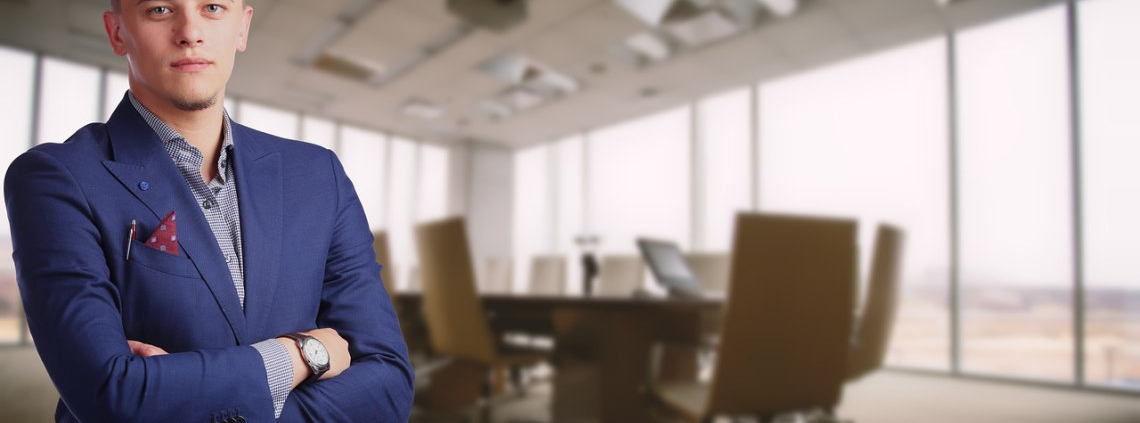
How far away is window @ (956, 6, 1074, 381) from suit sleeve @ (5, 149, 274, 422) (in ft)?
20.1

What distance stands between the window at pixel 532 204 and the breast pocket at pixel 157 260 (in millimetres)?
8818

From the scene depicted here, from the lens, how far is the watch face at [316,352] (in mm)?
714

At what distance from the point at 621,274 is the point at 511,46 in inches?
102

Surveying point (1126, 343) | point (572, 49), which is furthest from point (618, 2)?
point (1126, 343)

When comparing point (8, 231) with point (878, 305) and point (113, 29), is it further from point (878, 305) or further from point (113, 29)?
point (878, 305)

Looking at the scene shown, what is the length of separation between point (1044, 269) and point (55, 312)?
6419 mm

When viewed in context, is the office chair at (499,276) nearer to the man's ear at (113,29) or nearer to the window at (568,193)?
the window at (568,193)

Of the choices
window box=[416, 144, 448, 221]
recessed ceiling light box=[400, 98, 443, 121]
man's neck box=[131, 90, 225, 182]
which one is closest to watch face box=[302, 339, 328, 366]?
man's neck box=[131, 90, 225, 182]

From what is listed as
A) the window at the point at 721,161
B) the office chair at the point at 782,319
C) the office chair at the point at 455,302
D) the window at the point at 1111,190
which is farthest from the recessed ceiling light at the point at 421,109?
the window at the point at 1111,190

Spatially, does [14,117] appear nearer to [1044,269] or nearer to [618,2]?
[618,2]

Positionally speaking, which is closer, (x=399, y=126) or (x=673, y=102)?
(x=673, y=102)

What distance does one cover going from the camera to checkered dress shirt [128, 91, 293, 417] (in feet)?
2.25

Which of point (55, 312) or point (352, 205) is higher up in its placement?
point (352, 205)

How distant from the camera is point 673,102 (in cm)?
748
